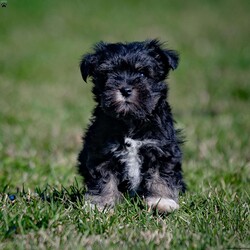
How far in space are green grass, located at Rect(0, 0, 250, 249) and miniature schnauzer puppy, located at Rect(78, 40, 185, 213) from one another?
228 millimetres

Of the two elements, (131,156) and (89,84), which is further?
(89,84)

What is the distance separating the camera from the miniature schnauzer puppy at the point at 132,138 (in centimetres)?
569

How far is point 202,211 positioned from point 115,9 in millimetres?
24240

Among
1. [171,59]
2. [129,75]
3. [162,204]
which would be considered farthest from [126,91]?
[162,204]

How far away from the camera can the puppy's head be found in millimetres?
5680

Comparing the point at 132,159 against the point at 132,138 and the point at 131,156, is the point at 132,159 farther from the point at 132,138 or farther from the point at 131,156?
the point at 132,138

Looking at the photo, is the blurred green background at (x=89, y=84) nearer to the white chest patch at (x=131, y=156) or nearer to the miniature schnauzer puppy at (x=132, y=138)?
the miniature schnauzer puppy at (x=132, y=138)

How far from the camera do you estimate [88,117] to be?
1212cm

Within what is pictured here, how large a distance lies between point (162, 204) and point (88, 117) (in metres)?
6.75

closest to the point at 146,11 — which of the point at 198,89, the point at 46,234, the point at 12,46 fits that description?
the point at 12,46

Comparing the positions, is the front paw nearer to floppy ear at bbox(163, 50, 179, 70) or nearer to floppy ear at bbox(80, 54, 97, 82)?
floppy ear at bbox(163, 50, 179, 70)

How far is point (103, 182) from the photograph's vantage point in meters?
5.73

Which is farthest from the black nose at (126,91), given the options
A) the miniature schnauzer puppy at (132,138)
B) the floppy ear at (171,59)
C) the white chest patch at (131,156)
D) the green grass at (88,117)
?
the green grass at (88,117)

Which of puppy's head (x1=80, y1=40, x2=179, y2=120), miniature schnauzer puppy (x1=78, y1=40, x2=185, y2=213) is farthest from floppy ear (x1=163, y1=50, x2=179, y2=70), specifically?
miniature schnauzer puppy (x1=78, y1=40, x2=185, y2=213)
